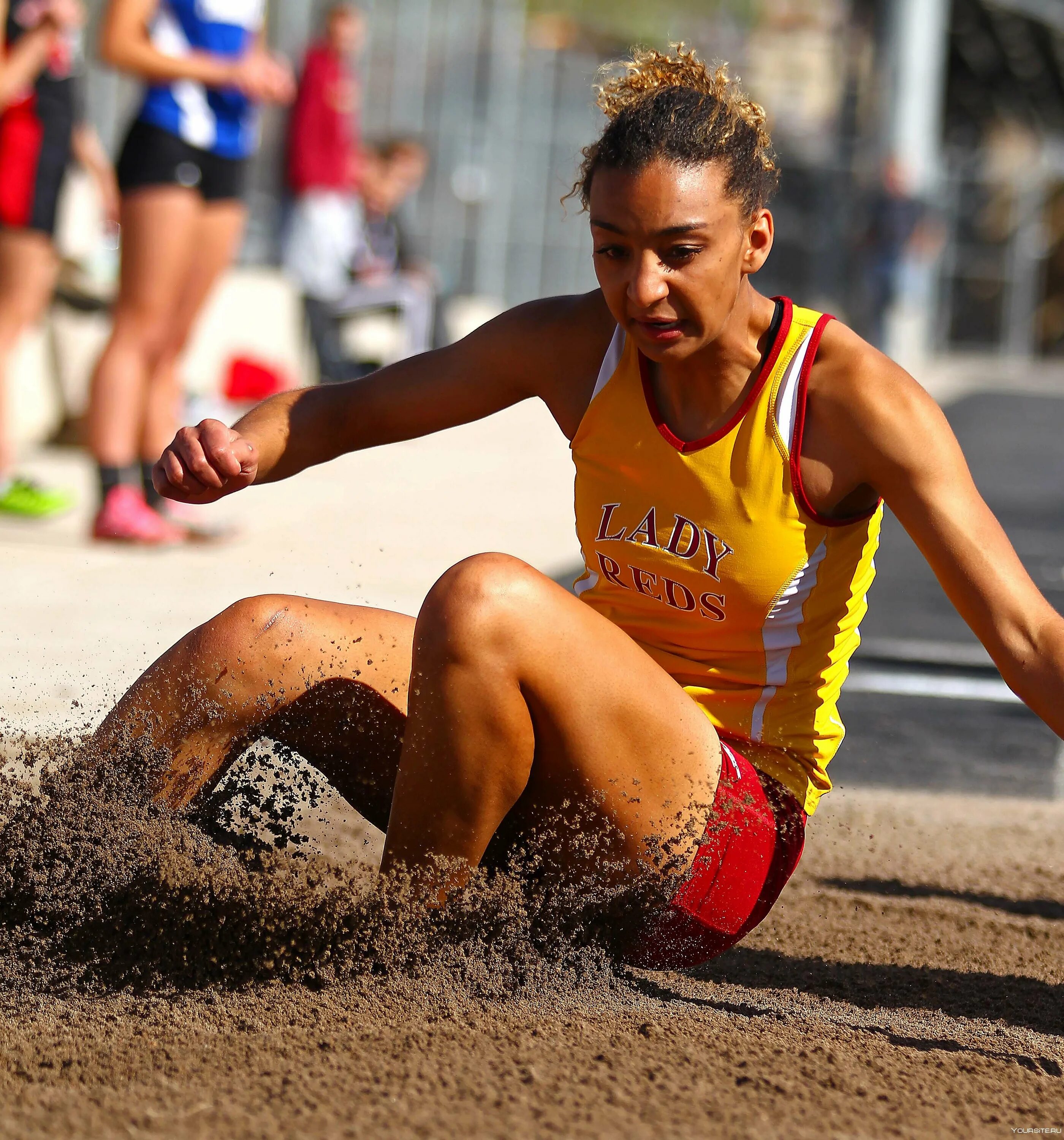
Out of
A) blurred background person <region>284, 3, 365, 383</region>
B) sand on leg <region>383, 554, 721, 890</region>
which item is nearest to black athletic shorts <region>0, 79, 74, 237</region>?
sand on leg <region>383, 554, 721, 890</region>

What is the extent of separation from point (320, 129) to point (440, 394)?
26.1ft

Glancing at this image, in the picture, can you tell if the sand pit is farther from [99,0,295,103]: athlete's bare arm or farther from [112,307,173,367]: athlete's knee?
[99,0,295,103]: athlete's bare arm

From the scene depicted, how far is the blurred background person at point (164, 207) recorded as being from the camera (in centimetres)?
520

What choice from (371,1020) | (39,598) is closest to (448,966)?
(371,1020)

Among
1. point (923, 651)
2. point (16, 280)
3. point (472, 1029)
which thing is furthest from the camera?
point (16, 280)

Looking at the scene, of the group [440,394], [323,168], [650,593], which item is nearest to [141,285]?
[440,394]

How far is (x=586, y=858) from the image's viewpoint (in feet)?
7.73

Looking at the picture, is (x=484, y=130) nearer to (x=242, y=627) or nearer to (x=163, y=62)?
(x=163, y=62)

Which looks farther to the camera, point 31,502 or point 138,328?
point 31,502

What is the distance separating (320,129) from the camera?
10195 mm

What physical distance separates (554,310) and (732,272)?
1.39 ft

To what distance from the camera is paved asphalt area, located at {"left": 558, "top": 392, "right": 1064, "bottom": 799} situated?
13.4 feet

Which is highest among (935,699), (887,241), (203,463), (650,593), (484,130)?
(484,130)

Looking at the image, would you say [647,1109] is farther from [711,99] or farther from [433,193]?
[433,193]
